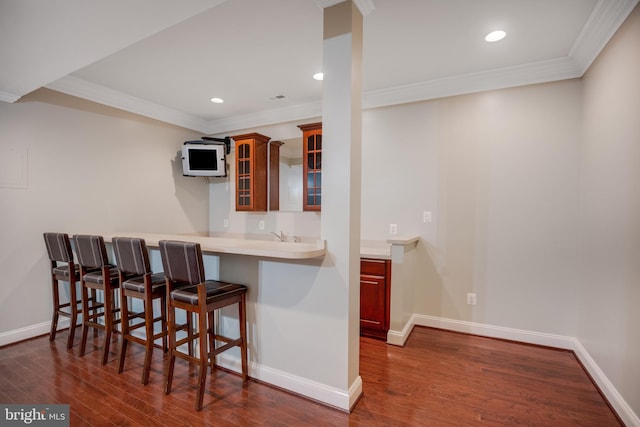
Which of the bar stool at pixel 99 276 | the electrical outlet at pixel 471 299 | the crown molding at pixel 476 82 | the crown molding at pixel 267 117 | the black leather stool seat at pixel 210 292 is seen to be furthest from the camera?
the crown molding at pixel 267 117

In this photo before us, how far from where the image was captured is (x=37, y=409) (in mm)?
1935

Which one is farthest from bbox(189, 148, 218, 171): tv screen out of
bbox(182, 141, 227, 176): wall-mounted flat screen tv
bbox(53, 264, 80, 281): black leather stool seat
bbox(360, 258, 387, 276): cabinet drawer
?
bbox(360, 258, 387, 276): cabinet drawer

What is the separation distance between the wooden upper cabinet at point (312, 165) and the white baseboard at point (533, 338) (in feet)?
5.56

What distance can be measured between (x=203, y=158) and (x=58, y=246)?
1981 millimetres

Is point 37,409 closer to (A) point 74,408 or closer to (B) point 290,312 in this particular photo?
(A) point 74,408

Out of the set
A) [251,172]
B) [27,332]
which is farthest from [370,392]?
[27,332]

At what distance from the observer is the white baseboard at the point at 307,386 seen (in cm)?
193

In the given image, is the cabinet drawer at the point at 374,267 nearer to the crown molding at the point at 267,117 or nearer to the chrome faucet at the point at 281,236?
the chrome faucet at the point at 281,236

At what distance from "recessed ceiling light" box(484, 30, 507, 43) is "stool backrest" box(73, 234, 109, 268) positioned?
11.4 ft

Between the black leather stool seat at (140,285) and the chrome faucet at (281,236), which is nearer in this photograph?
the black leather stool seat at (140,285)

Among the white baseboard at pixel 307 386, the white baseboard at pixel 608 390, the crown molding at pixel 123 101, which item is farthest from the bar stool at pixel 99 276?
the white baseboard at pixel 608 390

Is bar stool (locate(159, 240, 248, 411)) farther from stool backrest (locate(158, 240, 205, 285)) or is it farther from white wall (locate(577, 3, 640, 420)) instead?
white wall (locate(577, 3, 640, 420))

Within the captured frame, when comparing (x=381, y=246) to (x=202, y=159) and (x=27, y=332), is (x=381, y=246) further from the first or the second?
(x=27, y=332)

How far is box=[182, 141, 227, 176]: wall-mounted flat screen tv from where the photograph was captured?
4.20 metres
